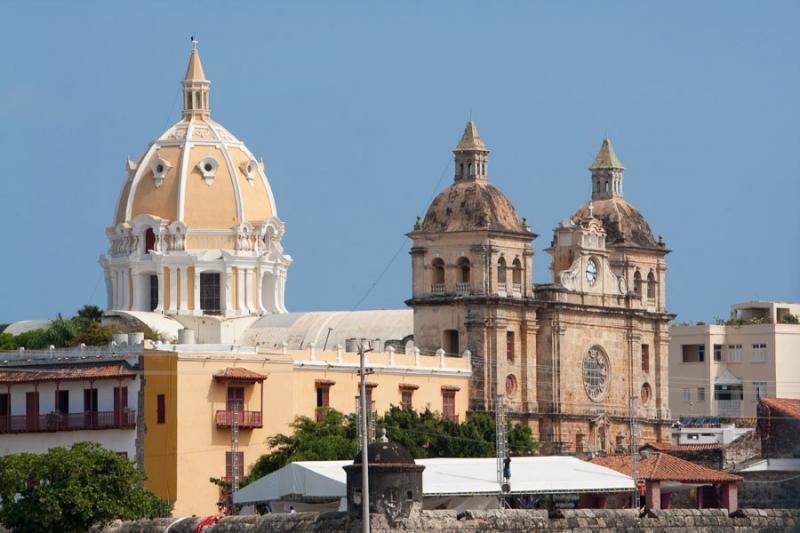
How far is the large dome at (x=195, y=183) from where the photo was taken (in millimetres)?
124938

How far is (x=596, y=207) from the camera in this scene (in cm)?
11800

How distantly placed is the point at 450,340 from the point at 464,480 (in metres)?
35.4

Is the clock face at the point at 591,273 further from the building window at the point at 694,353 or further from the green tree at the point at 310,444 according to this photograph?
the building window at the point at 694,353

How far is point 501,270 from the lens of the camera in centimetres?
10706

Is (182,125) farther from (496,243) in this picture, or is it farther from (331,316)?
(496,243)

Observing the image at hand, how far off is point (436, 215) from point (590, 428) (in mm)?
10921

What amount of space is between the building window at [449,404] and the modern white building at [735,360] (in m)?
27.8

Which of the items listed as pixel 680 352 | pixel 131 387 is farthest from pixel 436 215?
pixel 680 352

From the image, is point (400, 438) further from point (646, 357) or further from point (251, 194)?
point (251, 194)

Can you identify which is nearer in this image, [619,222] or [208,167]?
[619,222]

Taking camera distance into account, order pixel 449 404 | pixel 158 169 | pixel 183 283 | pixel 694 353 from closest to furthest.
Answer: pixel 449 404
pixel 183 283
pixel 158 169
pixel 694 353

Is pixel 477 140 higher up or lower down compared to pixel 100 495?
higher up

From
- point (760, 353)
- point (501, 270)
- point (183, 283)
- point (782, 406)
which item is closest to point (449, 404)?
point (501, 270)

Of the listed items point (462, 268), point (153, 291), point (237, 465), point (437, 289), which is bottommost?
point (237, 465)
